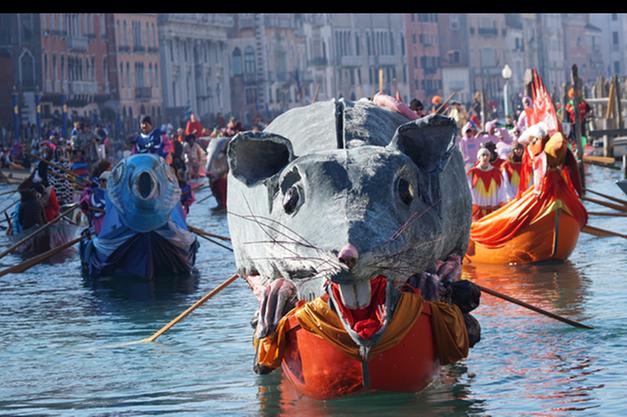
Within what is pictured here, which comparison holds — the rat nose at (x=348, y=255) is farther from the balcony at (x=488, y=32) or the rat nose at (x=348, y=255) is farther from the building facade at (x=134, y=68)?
the balcony at (x=488, y=32)

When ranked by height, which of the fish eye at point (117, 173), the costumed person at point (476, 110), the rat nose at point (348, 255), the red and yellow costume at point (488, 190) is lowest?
the rat nose at point (348, 255)

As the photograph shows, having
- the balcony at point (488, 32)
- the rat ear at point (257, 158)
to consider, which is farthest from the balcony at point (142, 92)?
the rat ear at point (257, 158)

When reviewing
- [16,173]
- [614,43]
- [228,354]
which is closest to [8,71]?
[16,173]

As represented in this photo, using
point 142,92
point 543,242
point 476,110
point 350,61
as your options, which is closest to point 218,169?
point 543,242

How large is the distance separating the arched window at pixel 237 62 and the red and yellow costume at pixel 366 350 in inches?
5022

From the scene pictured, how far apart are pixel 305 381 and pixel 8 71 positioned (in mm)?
74961

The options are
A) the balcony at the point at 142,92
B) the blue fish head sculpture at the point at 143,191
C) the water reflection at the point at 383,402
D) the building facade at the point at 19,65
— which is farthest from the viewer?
the balcony at the point at 142,92

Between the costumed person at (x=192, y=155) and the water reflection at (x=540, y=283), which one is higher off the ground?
the costumed person at (x=192, y=155)

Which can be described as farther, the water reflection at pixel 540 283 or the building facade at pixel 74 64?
the building facade at pixel 74 64

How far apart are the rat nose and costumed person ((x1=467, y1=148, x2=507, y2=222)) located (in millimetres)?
12641

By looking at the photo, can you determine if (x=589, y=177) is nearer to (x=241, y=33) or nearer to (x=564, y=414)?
(x=564, y=414)

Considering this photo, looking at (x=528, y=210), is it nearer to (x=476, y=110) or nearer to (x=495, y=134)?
(x=495, y=134)

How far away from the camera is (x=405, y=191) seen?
11625 mm

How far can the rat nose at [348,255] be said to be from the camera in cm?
1073
